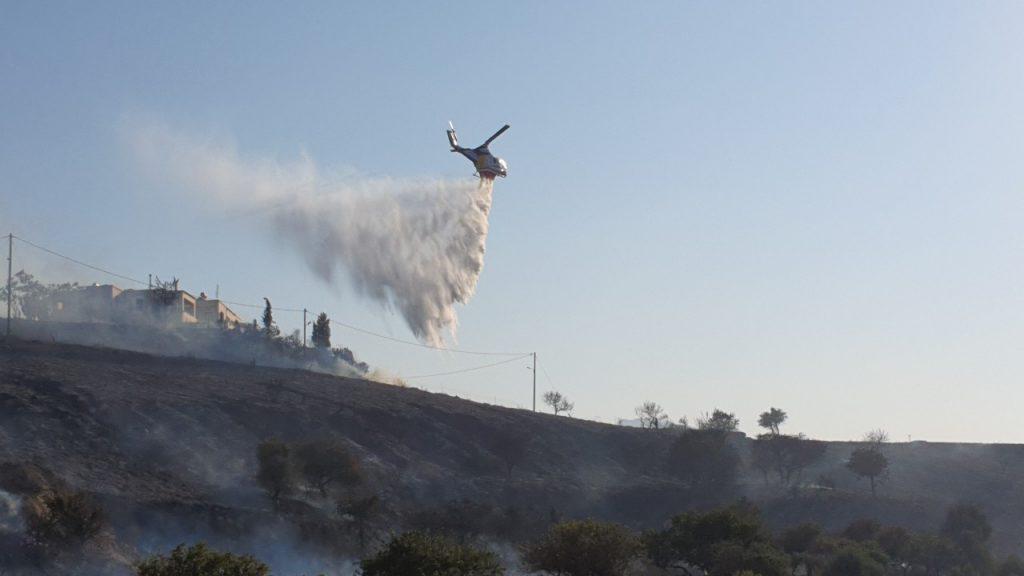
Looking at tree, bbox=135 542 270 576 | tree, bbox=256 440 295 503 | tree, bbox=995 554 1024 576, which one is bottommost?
tree, bbox=995 554 1024 576

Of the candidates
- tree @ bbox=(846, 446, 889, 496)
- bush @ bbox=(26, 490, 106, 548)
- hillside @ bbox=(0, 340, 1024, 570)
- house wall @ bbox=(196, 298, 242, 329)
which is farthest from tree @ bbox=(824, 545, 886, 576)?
house wall @ bbox=(196, 298, 242, 329)

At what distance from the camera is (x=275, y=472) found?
73.6 m

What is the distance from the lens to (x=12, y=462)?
65938 millimetres

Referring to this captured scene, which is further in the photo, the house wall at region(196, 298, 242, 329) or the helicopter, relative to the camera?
the house wall at region(196, 298, 242, 329)

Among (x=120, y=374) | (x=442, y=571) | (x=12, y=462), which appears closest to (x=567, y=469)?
(x=120, y=374)

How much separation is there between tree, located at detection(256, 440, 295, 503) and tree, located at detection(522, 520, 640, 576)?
22516mm

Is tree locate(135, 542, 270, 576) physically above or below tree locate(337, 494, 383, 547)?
below

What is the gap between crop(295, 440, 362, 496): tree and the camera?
77.1m

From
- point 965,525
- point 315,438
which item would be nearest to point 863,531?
point 965,525

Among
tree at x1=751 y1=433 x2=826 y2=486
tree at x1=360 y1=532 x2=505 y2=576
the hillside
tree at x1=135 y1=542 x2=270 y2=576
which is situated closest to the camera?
tree at x1=135 y1=542 x2=270 y2=576

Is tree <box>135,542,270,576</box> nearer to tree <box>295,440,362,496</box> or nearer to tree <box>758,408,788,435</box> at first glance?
tree <box>295,440,362,496</box>

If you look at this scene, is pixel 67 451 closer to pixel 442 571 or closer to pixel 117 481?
pixel 117 481

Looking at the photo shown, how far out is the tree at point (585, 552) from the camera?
5525 cm

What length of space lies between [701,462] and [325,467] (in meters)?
38.5
